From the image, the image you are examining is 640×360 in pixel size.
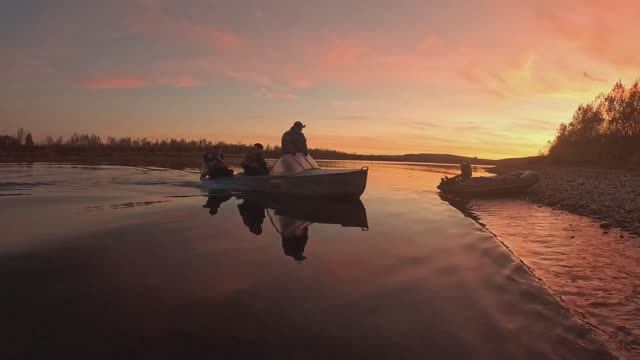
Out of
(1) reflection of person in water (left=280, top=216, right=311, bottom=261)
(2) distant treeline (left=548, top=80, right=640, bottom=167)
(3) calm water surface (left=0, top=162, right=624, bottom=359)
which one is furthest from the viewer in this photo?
(2) distant treeline (left=548, top=80, right=640, bottom=167)

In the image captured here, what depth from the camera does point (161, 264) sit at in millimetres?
7547

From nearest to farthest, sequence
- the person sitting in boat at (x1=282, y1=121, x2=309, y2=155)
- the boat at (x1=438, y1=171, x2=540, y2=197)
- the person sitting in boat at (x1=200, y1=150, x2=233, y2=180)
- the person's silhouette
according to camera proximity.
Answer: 1. the person's silhouette
2. the person sitting in boat at (x1=282, y1=121, x2=309, y2=155)
3. the person sitting in boat at (x1=200, y1=150, x2=233, y2=180)
4. the boat at (x1=438, y1=171, x2=540, y2=197)

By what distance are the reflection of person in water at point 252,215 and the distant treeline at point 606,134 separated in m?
53.1

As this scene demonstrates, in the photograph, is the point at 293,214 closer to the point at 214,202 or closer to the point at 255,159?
the point at 214,202

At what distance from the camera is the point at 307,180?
59.1 feet

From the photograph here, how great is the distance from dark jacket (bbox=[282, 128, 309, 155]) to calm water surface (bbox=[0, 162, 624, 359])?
6668 millimetres

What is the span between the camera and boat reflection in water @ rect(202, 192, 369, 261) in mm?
10672

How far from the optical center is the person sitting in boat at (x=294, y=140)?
59.9 ft

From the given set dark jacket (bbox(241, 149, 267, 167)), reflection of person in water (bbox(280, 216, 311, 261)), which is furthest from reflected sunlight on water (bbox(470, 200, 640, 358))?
dark jacket (bbox(241, 149, 267, 167))

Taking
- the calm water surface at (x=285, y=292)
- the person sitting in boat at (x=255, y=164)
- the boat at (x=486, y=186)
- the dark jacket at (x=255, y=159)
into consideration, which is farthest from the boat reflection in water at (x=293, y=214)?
the boat at (x=486, y=186)

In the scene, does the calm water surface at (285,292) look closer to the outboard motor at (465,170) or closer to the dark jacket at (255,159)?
the dark jacket at (255,159)

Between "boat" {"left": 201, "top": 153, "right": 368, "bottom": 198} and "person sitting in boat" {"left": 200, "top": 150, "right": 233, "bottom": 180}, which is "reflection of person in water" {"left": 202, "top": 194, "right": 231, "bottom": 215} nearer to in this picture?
"boat" {"left": 201, "top": 153, "right": 368, "bottom": 198}

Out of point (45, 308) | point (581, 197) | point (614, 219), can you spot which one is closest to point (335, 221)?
point (45, 308)

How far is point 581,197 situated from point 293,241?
19.0m
